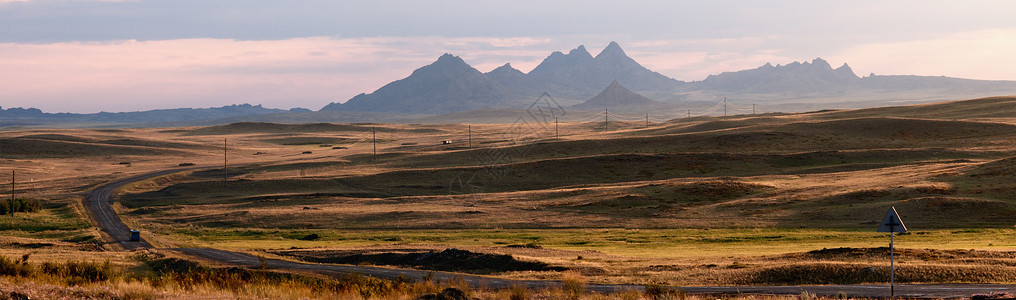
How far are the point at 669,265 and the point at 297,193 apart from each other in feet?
227

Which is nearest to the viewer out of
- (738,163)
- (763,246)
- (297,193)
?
(763,246)

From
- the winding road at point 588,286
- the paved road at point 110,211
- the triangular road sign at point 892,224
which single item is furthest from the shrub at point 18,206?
the triangular road sign at point 892,224

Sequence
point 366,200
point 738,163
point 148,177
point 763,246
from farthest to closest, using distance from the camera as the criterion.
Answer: point 148,177 → point 738,163 → point 366,200 → point 763,246

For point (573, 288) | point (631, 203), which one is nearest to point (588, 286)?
point (573, 288)

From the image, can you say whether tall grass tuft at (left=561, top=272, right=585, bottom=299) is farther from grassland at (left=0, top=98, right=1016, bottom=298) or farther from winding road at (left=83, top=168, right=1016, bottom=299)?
grassland at (left=0, top=98, right=1016, bottom=298)

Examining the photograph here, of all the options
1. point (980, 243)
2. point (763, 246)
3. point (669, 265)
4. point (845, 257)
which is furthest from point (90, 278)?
point (980, 243)

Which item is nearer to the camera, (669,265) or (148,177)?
(669,265)

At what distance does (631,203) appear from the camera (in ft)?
251

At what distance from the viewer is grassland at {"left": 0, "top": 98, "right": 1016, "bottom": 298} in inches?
1540

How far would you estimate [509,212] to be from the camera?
245 feet

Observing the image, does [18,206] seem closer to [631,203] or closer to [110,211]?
[110,211]

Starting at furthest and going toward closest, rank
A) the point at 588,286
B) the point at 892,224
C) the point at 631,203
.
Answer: the point at 631,203 < the point at 588,286 < the point at 892,224

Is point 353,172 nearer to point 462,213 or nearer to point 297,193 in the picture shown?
point 297,193

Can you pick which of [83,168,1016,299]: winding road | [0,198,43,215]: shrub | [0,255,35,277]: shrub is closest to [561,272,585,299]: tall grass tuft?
[83,168,1016,299]: winding road
